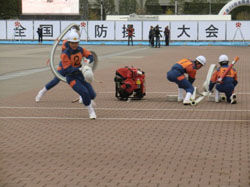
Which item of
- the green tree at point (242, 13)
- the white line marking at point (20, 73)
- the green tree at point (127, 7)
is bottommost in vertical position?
the white line marking at point (20, 73)

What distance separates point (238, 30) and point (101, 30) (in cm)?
1159

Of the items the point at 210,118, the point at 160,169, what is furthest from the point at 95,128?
the point at 160,169

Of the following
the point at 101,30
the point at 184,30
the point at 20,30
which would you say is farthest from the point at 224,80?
the point at 20,30

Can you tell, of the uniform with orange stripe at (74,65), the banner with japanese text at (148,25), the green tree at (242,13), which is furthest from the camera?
the green tree at (242,13)

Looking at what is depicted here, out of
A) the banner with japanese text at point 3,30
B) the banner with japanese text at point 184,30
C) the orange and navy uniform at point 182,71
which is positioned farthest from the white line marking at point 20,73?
the banner with japanese text at point 3,30

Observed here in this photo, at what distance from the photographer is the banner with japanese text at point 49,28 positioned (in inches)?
2178

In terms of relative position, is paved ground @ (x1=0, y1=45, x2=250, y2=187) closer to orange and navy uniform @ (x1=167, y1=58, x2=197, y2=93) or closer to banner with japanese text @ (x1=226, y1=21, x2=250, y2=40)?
orange and navy uniform @ (x1=167, y1=58, x2=197, y2=93)

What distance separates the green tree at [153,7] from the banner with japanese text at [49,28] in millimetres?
50393

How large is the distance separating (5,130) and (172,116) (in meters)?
3.31

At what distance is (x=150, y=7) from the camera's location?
349 ft

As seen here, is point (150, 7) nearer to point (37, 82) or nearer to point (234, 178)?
point (37, 82)

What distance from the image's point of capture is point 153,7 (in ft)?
349

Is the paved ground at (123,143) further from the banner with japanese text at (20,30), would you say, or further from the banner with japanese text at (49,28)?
the banner with japanese text at (20,30)

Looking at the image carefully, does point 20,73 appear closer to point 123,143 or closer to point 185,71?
point 185,71
